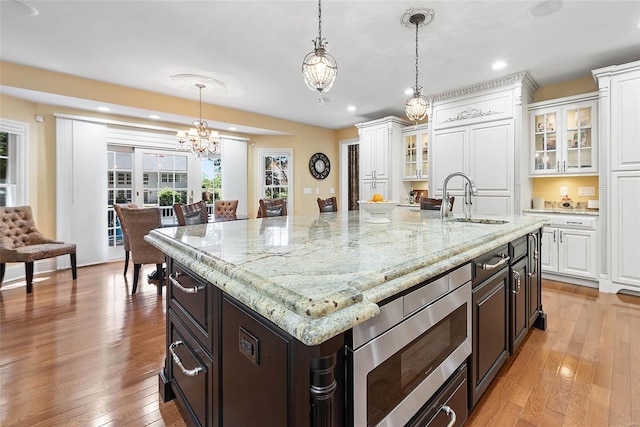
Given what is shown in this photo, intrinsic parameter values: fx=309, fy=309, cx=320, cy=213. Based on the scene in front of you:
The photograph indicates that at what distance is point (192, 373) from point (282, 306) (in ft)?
2.58

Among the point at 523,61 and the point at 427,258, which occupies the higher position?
the point at 523,61

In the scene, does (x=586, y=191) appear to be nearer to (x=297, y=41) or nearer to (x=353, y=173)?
(x=297, y=41)

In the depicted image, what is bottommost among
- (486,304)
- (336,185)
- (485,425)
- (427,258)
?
(485,425)

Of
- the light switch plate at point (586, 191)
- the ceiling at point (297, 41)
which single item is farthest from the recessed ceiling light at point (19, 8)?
the light switch plate at point (586, 191)

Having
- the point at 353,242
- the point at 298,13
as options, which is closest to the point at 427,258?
the point at 353,242

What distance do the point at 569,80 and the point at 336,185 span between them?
444cm

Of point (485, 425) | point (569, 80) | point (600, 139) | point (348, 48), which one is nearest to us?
point (485, 425)

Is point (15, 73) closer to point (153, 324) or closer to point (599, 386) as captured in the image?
point (153, 324)

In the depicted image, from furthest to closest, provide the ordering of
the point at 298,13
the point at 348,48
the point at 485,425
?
the point at 348,48 → the point at 298,13 → the point at 485,425

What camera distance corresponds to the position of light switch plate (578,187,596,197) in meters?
3.95

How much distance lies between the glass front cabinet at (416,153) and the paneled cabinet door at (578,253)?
2.10m

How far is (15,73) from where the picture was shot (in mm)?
3531

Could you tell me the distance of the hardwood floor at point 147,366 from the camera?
1569 millimetres

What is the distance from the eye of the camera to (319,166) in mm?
6980
